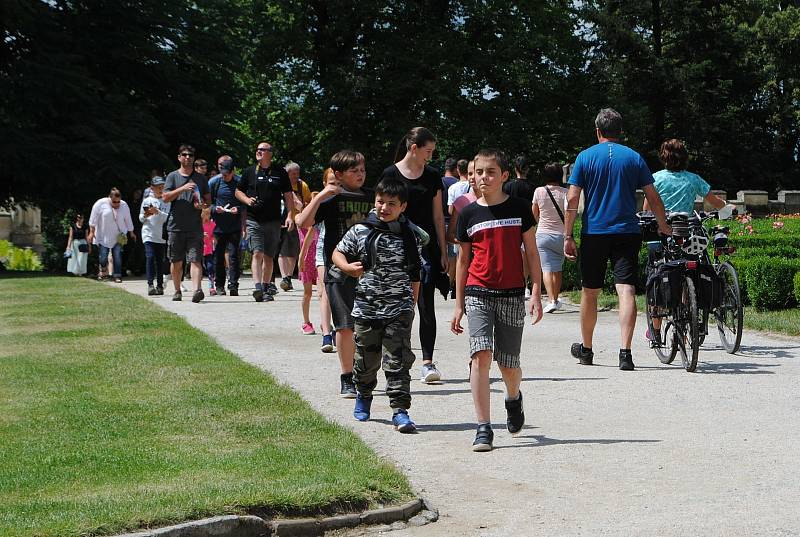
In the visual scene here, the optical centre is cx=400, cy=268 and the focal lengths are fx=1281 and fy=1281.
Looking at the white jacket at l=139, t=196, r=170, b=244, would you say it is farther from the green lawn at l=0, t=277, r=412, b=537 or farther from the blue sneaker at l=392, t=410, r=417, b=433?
the blue sneaker at l=392, t=410, r=417, b=433

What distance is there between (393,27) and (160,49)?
37.3 ft

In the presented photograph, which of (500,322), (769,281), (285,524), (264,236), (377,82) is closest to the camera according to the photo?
(285,524)

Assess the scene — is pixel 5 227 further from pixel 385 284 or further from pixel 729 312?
pixel 385 284

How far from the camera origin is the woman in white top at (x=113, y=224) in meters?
21.7

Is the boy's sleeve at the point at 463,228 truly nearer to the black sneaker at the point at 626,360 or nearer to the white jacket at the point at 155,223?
the black sneaker at the point at 626,360

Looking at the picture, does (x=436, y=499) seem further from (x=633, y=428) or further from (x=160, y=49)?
(x=160, y=49)

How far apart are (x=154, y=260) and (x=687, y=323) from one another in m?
10.2

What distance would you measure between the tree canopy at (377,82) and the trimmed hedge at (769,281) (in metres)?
14.8

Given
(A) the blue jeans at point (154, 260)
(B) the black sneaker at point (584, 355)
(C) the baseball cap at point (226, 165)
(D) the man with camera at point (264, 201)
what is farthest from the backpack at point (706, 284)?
(A) the blue jeans at point (154, 260)

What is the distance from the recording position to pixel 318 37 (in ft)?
127

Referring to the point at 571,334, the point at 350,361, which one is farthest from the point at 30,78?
the point at 350,361

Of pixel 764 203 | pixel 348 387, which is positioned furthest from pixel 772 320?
pixel 764 203

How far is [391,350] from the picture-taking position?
24.0 ft

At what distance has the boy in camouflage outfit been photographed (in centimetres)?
730
